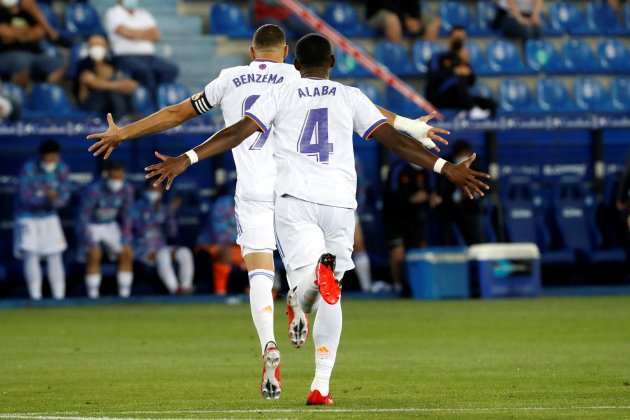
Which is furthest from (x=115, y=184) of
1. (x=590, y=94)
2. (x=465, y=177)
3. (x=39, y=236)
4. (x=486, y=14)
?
(x=465, y=177)

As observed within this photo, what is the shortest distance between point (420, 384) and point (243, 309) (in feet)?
34.2

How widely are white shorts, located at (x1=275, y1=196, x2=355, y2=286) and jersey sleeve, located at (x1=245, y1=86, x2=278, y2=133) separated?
46cm

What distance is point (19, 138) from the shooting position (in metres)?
22.7

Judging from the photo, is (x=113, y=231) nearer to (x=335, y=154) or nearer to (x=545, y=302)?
(x=545, y=302)

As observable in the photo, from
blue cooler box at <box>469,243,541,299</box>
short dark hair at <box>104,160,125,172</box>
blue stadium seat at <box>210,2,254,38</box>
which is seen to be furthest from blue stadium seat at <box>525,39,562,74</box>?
short dark hair at <box>104,160,125,172</box>

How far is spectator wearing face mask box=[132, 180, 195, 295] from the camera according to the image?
73.7 feet

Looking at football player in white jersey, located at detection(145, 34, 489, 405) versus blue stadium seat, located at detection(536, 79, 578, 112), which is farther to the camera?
blue stadium seat, located at detection(536, 79, 578, 112)

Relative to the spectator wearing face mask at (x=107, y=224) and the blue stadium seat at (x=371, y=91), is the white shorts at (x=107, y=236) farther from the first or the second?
the blue stadium seat at (x=371, y=91)

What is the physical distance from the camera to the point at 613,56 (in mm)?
27047

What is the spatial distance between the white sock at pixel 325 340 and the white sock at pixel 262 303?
27.1 inches

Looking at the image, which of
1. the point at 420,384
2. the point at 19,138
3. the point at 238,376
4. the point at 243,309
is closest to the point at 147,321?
the point at 243,309

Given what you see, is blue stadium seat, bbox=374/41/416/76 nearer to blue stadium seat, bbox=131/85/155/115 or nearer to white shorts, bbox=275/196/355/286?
blue stadium seat, bbox=131/85/155/115

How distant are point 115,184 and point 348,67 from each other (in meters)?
4.97

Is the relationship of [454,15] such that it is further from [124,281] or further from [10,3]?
[124,281]
